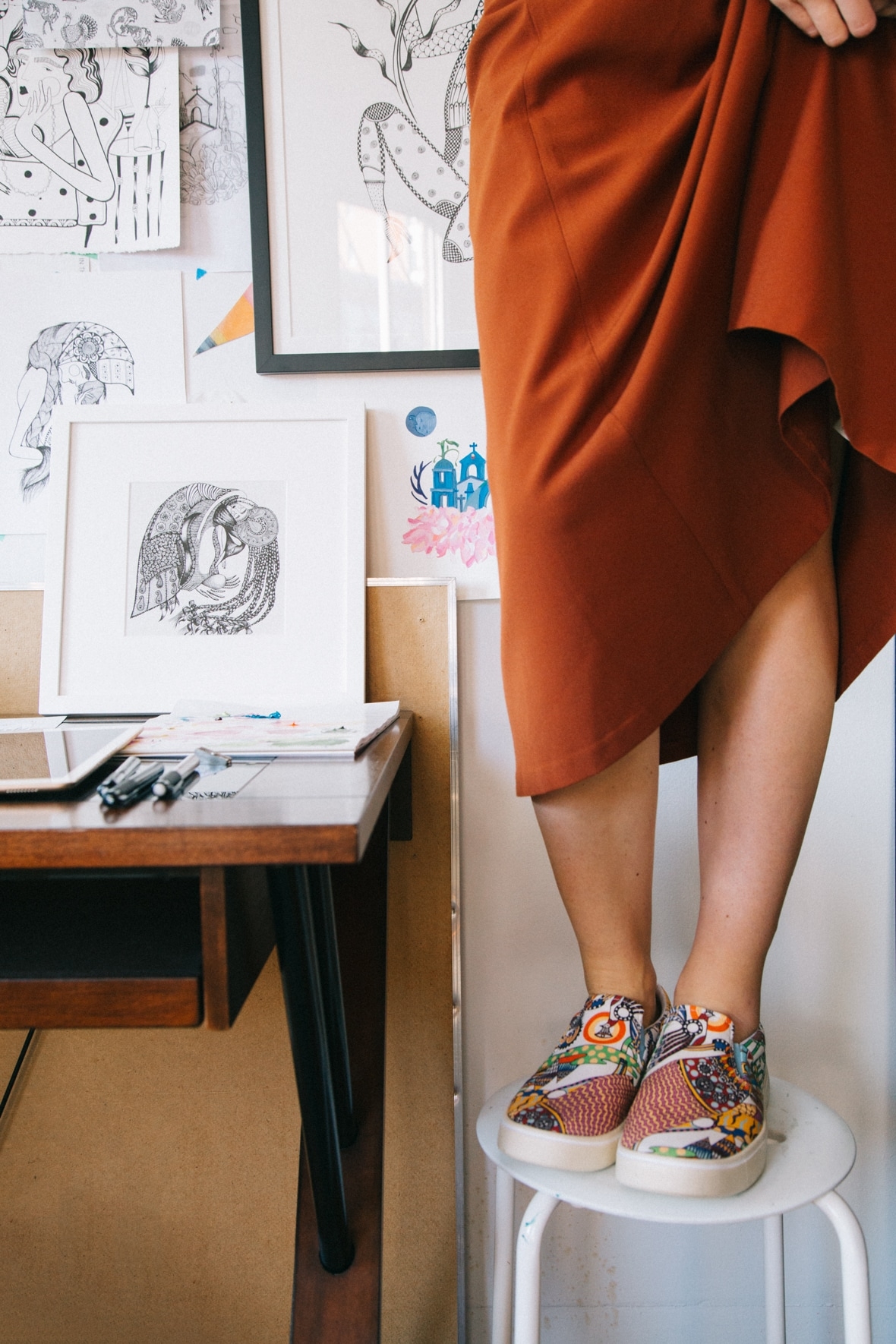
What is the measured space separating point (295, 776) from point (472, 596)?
0.48 meters

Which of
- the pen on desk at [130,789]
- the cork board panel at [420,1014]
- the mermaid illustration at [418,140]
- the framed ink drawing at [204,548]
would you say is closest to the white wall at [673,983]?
the cork board panel at [420,1014]

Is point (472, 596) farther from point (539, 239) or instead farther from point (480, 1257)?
point (480, 1257)

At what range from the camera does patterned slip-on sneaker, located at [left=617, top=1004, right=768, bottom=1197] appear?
52cm

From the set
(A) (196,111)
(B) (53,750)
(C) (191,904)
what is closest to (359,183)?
(A) (196,111)

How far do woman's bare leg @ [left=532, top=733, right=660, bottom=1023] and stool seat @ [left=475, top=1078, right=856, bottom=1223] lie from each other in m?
0.12

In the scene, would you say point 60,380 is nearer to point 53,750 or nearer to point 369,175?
point 369,175

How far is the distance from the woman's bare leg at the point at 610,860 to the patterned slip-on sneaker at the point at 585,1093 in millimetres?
21

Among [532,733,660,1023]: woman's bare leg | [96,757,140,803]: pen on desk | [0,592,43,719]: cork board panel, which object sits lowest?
[532,733,660,1023]: woman's bare leg

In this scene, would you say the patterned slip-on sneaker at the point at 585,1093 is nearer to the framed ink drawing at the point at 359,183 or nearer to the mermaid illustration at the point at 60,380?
the framed ink drawing at the point at 359,183

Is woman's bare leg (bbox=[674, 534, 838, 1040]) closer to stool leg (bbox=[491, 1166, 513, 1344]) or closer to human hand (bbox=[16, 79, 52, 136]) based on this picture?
stool leg (bbox=[491, 1166, 513, 1344])

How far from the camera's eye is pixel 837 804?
0.99 m

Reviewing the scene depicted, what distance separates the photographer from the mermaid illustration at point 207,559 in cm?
98

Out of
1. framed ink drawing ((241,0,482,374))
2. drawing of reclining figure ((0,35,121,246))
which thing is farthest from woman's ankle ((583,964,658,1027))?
drawing of reclining figure ((0,35,121,246))

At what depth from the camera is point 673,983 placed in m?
0.98
